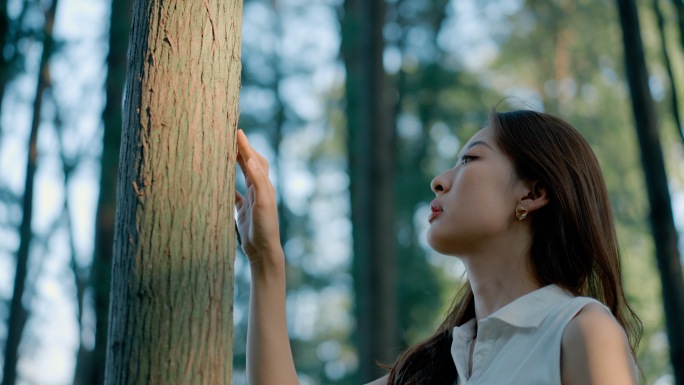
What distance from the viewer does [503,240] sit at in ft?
6.89

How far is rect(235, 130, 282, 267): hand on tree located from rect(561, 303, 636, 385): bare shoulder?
2.43 feet

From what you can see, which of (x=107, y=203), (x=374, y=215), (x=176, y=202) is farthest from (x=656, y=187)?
(x=107, y=203)

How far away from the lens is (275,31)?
16234 mm

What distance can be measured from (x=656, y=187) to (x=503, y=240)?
3907 millimetres

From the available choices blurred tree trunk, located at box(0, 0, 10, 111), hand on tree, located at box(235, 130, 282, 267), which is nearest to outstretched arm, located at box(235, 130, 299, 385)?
hand on tree, located at box(235, 130, 282, 267)

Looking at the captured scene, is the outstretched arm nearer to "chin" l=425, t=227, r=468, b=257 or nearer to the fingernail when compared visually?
the fingernail

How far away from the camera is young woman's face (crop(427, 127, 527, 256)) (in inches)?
81.2

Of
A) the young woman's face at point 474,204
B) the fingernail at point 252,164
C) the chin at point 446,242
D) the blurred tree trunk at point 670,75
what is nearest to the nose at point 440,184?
the young woman's face at point 474,204

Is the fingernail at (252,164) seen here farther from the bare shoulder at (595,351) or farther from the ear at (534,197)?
the bare shoulder at (595,351)

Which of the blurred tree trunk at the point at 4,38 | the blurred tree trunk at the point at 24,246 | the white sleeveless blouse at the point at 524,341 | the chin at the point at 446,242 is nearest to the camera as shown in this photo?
the white sleeveless blouse at the point at 524,341

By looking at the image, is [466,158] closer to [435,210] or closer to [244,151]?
[435,210]

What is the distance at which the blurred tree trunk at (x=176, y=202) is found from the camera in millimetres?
1653

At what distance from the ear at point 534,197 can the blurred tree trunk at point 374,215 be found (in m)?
5.12

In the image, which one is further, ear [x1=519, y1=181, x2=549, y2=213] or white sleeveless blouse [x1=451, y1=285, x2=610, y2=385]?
ear [x1=519, y1=181, x2=549, y2=213]
